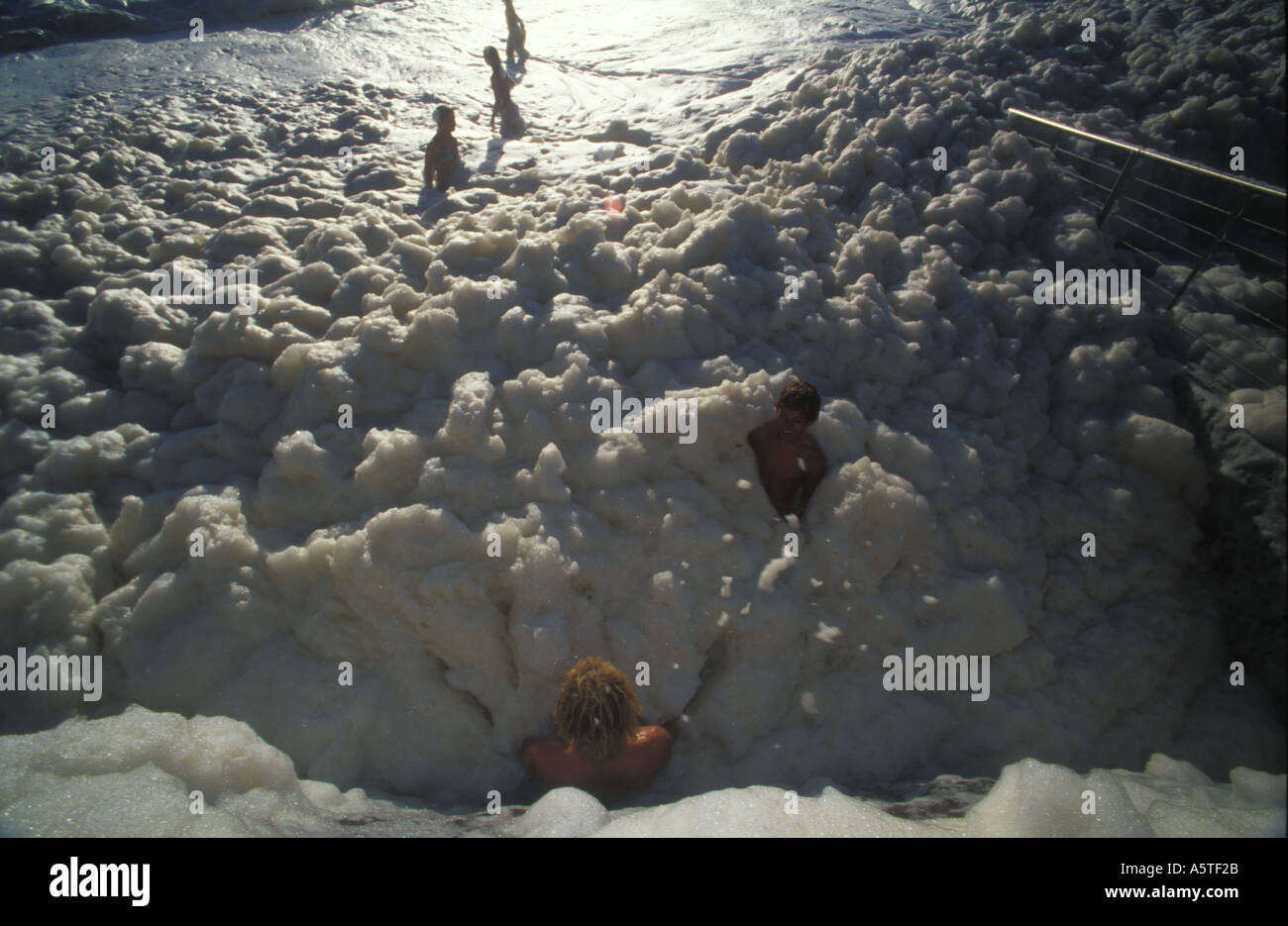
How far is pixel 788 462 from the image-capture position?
3.15 metres

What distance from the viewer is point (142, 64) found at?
6.80 metres

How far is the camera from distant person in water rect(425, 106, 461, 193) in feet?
16.3

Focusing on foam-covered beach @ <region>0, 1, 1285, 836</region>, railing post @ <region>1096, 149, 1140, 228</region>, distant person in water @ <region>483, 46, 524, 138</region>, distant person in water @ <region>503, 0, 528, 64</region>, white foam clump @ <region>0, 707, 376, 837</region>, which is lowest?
white foam clump @ <region>0, 707, 376, 837</region>

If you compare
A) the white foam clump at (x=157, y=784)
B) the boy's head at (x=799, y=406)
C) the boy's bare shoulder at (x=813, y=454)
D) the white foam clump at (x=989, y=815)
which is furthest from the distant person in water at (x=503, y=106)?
the white foam clump at (x=989, y=815)

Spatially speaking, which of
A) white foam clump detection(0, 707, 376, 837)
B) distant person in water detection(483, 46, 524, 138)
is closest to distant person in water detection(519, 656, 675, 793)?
white foam clump detection(0, 707, 376, 837)

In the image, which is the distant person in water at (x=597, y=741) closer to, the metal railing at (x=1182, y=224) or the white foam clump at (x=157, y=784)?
the white foam clump at (x=157, y=784)

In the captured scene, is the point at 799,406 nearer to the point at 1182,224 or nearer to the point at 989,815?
the point at 989,815

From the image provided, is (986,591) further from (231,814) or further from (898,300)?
(231,814)

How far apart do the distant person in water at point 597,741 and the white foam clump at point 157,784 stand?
73 centimetres

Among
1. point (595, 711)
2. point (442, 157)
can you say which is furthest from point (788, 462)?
Result: point (442, 157)

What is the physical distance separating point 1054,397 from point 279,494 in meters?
4.36

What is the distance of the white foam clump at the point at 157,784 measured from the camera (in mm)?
1997

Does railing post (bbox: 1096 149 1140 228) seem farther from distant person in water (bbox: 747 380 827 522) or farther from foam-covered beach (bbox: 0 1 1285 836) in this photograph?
distant person in water (bbox: 747 380 827 522)
